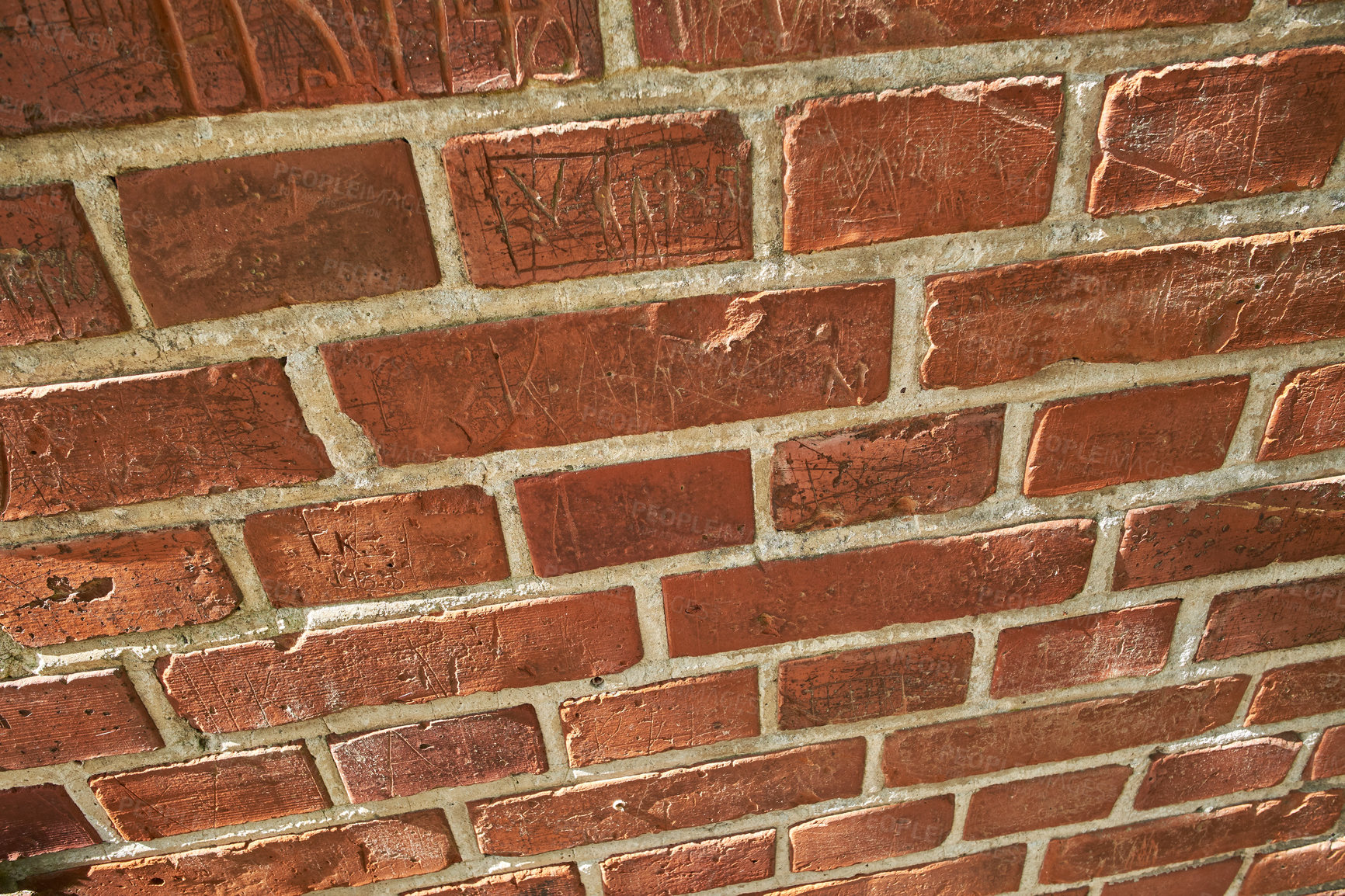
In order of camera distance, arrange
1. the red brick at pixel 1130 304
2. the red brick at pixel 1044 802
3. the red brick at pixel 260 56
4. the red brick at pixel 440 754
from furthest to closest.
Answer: the red brick at pixel 1044 802 < the red brick at pixel 440 754 < the red brick at pixel 1130 304 < the red brick at pixel 260 56

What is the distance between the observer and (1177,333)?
51 cm

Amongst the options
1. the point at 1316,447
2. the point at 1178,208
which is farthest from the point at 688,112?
the point at 1316,447

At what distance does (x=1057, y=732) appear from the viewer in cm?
66

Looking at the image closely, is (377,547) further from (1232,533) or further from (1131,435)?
(1232,533)

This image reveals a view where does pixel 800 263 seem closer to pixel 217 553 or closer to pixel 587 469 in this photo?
pixel 587 469

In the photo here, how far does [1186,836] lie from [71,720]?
109cm

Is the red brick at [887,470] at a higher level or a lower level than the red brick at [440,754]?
higher

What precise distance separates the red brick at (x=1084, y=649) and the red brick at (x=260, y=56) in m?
0.60

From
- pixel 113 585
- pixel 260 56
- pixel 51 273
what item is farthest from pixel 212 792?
pixel 260 56

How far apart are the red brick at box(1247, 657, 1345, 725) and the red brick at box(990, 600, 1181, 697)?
0.44 feet

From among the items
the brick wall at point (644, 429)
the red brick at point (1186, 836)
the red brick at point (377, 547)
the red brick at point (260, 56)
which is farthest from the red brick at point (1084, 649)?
the red brick at point (260, 56)

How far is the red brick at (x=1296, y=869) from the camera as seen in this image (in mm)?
762

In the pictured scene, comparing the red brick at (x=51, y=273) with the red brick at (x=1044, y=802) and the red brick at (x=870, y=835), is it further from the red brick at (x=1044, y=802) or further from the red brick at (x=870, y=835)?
the red brick at (x=1044, y=802)

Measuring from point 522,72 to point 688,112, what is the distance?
0.10 meters
